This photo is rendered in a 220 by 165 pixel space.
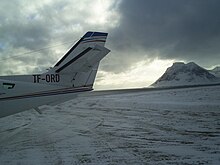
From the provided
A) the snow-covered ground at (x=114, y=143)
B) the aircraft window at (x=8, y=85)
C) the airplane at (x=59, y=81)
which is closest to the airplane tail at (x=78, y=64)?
the airplane at (x=59, y=81)

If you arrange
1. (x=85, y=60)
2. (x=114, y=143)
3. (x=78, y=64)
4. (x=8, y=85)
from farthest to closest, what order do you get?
(x=78, y=64), (x=85, y=60), (x=8, y=85), (x=114, y=143)

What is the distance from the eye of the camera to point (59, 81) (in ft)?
33.0

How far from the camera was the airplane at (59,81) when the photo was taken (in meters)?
9.05

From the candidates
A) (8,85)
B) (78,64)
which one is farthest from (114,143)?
(8,85)

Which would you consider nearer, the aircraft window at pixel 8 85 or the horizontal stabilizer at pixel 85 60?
the aircraft window at pixel 8 85

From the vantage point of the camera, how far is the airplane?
905 centimetres

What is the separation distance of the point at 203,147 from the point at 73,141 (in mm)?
4612

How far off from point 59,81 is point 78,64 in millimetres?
1251

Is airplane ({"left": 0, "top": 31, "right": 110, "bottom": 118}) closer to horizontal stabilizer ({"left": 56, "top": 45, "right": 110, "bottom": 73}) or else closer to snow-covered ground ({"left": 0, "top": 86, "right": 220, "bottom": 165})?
horizontal stabilizer ({"left": 56, "top": 45, "right": 110, "bottom": 73})

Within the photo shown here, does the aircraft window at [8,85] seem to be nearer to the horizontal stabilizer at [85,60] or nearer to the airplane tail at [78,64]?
the airplane tail at [78,64]

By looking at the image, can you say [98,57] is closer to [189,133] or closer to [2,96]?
[2,96]

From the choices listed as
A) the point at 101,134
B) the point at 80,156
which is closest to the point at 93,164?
the point at 80,156

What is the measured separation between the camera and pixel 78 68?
1007cm

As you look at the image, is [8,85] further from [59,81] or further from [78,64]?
[78,64]
